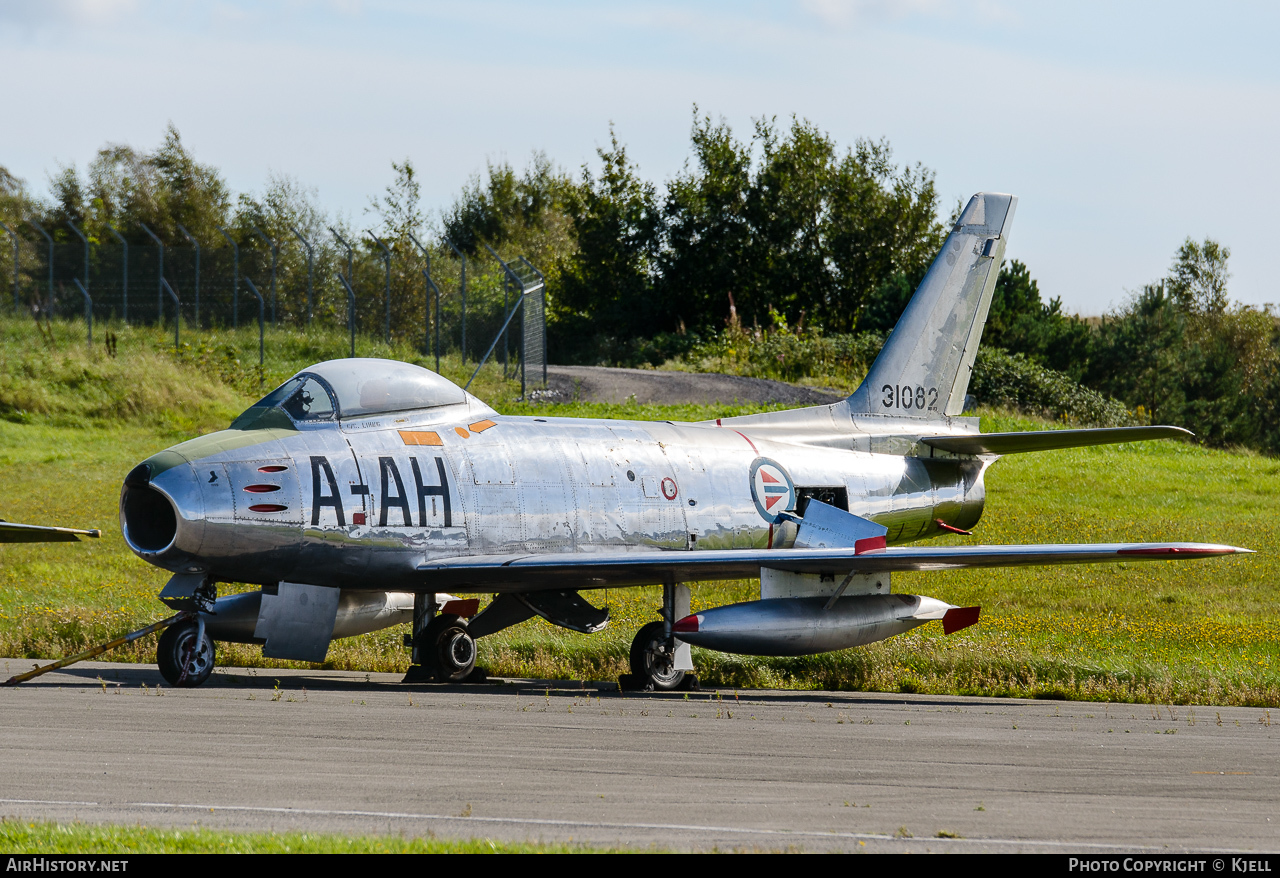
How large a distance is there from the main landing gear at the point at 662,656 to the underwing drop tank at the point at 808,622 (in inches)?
28.8

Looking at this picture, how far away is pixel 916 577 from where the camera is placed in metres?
22.5

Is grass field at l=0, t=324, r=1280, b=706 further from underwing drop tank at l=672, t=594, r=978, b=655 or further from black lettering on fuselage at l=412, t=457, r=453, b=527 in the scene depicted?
black lettering on fuselage at l=412, t=457, r=453, b=527

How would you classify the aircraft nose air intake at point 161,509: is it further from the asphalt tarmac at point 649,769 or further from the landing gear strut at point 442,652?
the landing gear strut at point 442,652

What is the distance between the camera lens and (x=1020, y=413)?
43.6 metres

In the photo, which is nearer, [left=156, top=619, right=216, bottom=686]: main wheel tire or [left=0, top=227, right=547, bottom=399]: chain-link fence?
[left=156, top=619, right=216, bottom=686]: main wheel tire

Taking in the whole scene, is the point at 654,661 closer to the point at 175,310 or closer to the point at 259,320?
the point at 259,320

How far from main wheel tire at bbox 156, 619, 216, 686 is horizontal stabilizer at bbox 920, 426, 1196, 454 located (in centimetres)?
912

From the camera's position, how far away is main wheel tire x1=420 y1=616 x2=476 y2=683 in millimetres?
13812

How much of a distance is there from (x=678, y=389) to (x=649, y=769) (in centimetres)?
3283

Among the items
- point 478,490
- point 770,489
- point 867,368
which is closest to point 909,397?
point 770,489

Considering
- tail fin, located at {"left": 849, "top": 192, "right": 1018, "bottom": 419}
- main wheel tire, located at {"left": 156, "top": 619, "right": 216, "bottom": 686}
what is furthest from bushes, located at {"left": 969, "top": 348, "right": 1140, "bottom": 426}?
main wheel tire, located at {"left": 156, "top": 619, "right": 216, "bottom": 686}

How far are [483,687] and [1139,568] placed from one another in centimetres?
1547

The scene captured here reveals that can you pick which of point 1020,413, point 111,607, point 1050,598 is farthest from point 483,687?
point 1020,413

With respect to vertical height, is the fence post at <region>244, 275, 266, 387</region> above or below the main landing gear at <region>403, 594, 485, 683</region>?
above
